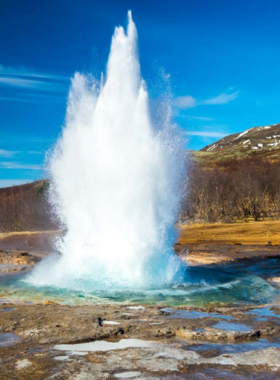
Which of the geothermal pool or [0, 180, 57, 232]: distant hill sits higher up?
[0, 180, 57, 232]: distant hill

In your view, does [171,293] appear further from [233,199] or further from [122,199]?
[233,199]

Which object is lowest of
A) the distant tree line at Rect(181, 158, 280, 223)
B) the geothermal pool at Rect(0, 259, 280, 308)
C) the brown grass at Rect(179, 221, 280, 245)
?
the geothermal pool at Rect(0, 259, 280, 308)

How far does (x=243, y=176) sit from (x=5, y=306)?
58035 mm

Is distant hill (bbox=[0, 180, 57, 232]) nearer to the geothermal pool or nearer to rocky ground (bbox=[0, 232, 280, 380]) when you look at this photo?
the geothermal pool

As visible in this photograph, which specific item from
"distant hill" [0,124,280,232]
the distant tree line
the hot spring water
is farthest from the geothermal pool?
the distant tree line

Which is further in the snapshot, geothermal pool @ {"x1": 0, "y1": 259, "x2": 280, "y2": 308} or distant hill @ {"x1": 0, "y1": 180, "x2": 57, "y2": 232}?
distant hill @ {"x1": 0, "y1": 180, "x2": 57, "y2": 232}

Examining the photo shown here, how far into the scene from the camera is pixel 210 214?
195 feet

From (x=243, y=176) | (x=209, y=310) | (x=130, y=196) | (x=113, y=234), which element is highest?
(x=243, y=176)

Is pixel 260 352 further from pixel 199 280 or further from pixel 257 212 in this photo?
pixel 257 212

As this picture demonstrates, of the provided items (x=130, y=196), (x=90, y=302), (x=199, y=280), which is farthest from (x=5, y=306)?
(x=199, y=280)

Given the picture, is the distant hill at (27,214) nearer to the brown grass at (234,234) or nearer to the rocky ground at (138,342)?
the brown grass at (234,234)

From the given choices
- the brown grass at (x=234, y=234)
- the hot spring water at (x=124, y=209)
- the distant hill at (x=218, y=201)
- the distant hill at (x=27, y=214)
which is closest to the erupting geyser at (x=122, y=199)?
the hot spring water at (x=124, y=209)

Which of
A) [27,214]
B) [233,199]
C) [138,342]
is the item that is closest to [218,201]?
[233,199]

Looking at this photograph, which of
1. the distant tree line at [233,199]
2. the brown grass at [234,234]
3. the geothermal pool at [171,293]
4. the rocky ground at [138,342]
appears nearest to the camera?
the rocky ground at [138,342]
